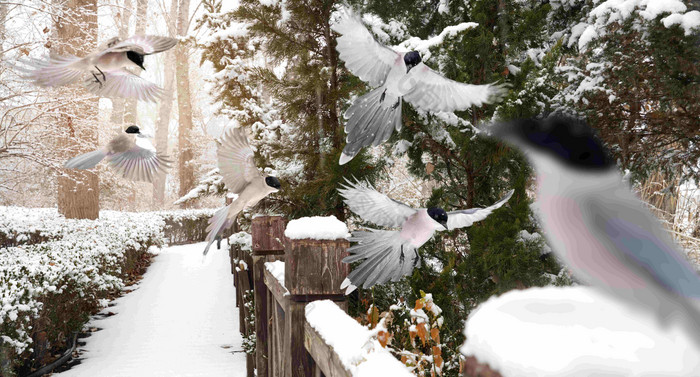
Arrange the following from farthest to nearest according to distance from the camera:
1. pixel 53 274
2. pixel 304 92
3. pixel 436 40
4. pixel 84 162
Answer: pixel 53 274 < pixel 304 92 < pixel 436 40 < pixel 84 162

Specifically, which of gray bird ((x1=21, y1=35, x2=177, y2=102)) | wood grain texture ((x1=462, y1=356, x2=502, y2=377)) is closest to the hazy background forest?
gray bird ((x1=21, y1=35, x2=177, y2=102))

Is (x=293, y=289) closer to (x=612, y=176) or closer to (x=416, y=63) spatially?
(x=416, y=63)

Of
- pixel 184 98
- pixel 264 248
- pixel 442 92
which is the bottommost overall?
pixel 264 248

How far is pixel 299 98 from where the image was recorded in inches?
176

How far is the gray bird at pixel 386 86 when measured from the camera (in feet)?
5.34

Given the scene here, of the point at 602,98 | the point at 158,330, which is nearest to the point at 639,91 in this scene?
the point at 602,98

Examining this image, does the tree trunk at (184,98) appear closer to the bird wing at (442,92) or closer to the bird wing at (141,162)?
the bird wing at (141,162)

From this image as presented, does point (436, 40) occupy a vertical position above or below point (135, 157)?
above

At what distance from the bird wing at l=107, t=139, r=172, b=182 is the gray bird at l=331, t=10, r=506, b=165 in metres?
0.99

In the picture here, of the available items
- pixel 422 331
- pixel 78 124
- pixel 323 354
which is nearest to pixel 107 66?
pixel 323 354

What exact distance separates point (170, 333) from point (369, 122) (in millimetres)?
5533

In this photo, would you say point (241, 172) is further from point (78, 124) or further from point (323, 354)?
point (78, 124)

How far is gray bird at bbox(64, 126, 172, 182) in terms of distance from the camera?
2158mm

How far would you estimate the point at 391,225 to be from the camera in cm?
165
